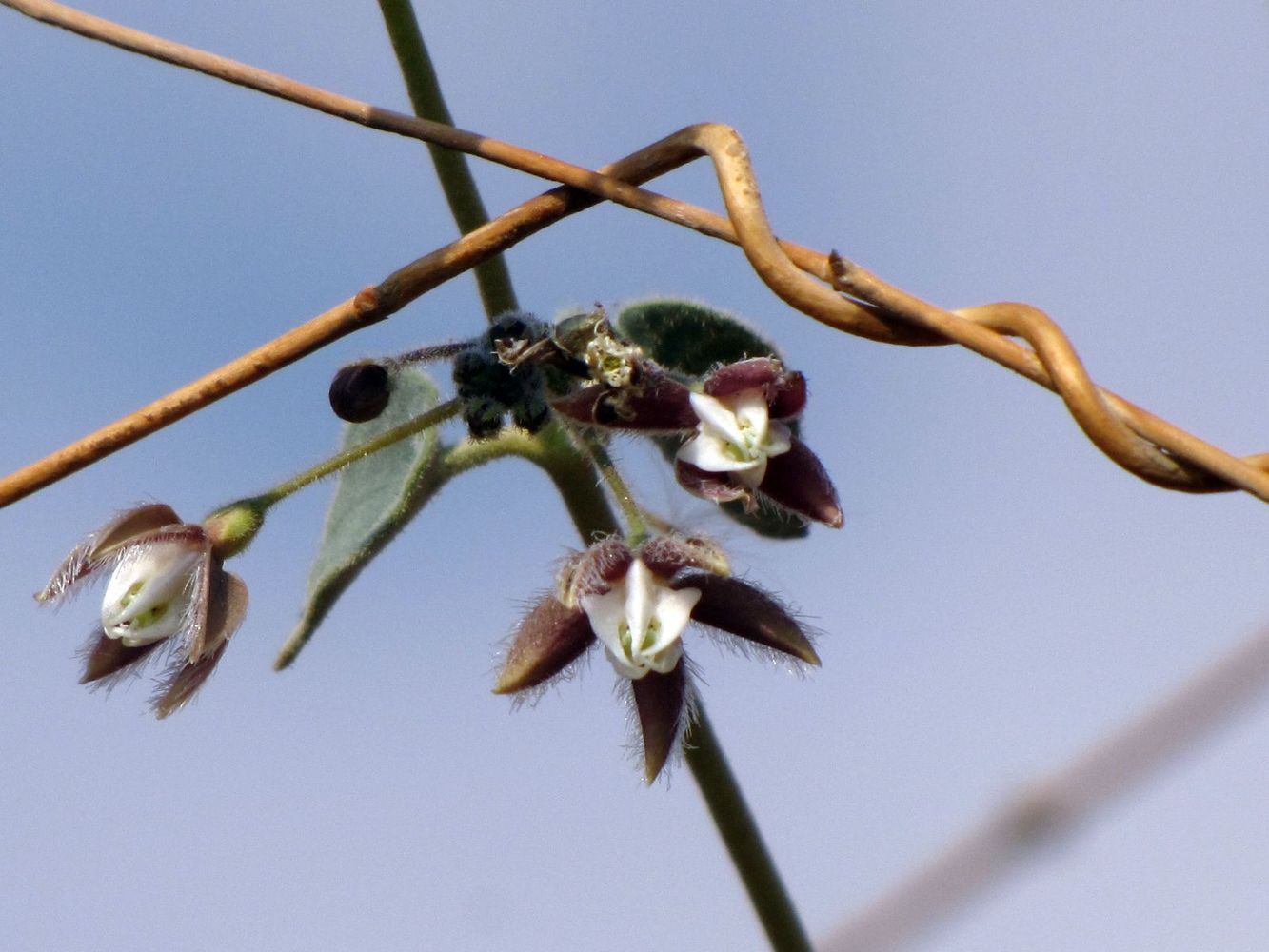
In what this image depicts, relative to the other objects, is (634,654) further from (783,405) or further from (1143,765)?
(1143,765)

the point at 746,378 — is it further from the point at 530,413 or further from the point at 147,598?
the point at 147,598

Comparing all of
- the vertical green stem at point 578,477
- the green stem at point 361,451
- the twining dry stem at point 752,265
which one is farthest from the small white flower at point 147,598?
the vertical green stem at point 578,477

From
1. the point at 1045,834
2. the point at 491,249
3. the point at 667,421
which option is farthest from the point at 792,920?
the point at 491,249

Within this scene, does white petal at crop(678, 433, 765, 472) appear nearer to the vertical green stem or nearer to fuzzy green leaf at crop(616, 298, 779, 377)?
the vertical green stem

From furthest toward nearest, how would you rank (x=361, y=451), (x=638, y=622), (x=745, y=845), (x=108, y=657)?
(x=745, y=845)
(x=361, y=451)
(x=108, y=657)
(x=638, y=622)

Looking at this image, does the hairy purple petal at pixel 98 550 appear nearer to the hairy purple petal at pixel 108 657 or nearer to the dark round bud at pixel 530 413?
the hairy purple petal at pixel 108 657

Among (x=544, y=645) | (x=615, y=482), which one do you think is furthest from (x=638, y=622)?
(x=615, y=482)

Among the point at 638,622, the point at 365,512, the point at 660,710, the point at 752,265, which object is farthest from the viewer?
Result: the point at 365,512
